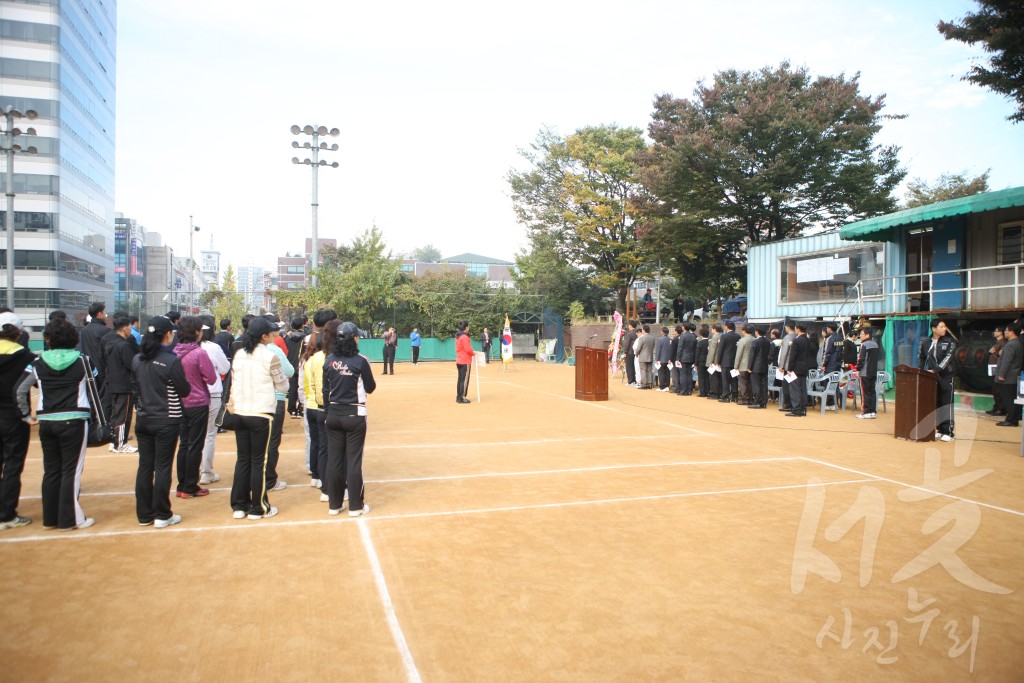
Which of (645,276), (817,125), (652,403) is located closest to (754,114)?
(817,125)

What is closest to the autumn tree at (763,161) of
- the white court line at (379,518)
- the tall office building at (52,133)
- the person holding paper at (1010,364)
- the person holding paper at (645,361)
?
the person holding paper at (645,361)

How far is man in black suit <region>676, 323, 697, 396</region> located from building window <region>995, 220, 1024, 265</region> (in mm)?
8313

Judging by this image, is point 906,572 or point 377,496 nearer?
point 906,572

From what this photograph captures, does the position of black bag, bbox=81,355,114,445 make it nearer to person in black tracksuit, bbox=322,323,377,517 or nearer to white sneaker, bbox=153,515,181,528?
white sneaker, bbox=153,515,181,528

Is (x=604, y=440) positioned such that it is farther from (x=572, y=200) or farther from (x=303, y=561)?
(x=572, y=200)

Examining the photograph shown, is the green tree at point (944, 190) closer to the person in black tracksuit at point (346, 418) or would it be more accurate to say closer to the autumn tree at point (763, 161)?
the autumn tree at point (763, 161)

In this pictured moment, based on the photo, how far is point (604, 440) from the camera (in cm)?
1070

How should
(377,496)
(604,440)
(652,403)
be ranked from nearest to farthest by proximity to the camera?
1. (377,496)
2. (604,440)
3. (652,403)

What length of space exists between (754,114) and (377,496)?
2463cm

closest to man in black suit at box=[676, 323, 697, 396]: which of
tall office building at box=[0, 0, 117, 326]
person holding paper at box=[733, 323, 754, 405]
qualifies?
person holding paper at box=[733, 323, 754, 405]

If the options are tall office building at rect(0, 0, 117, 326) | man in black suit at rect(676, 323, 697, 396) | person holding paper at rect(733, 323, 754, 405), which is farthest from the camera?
tall office building at rect(0, 0, 117, 326)

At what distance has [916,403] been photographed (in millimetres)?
10695

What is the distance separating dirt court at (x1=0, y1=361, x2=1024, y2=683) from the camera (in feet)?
11.8

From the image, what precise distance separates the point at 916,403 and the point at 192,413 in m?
10.4
